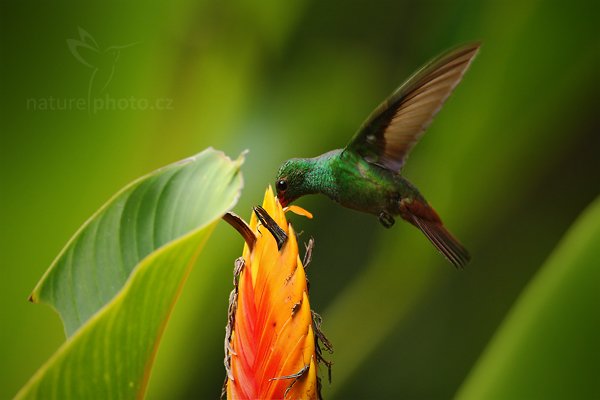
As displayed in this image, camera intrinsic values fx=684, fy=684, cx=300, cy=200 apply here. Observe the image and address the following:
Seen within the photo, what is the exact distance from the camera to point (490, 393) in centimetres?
64

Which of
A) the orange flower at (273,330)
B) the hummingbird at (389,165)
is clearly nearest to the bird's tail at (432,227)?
the hummingbird at (389,165)

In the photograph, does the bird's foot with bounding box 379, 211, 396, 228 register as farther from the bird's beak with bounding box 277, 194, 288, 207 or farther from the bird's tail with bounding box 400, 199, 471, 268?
the bird's beak with bounding box 277, 194, 288, 207

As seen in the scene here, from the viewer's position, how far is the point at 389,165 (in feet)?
2.30

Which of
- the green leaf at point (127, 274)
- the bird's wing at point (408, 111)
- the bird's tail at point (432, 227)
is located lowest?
the green leaf at point (127, 274)

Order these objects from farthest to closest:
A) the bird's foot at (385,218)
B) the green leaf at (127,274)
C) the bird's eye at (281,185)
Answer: the bird's foot at (385,218), the bird's eye at (281,185), the green leaf at (127,274)

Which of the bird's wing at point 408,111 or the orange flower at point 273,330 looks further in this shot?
the bird's wing at point 408,111

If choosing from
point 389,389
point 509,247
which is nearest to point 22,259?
point 389,389

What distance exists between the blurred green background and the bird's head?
17cm

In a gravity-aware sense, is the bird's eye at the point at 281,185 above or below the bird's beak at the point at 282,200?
above

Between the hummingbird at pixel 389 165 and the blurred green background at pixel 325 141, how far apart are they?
14cm

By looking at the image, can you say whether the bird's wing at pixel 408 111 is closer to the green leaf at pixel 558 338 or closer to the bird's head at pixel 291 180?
the bird's head at pixel 291 180

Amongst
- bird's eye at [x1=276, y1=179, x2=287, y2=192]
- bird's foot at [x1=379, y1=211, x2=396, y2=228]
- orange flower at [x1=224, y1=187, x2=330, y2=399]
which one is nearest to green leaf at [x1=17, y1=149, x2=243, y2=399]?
orange flower at [x1=224, y1=187, x2=330, y2=399]

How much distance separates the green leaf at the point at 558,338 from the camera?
637mm

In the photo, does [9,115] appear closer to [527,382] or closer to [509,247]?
[527,382]
